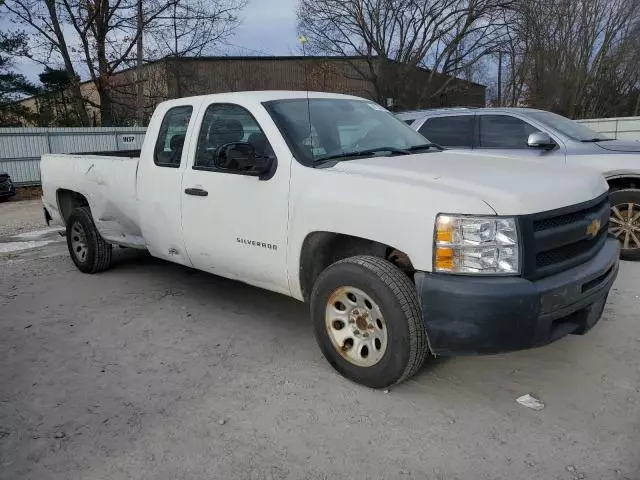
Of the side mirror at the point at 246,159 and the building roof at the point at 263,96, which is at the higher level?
the building roof at the point at 263,96

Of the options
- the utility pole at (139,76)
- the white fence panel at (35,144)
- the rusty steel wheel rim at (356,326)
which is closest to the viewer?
the rusty steel wheel rim at (356,326)

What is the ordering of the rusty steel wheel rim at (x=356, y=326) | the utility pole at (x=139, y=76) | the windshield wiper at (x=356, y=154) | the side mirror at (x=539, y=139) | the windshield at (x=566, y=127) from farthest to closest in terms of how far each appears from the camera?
the utility pole at (x=139, y=76), the windshield at (x=566, y=127), the side mirror at (x=539, y=139), the windshield wiper at (x=356, y=154), the rusty steel wheel rim at (x=356, y=326)

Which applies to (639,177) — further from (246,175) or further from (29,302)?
(29,302)

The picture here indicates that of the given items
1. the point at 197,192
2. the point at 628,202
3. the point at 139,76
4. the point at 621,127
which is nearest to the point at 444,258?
the point at 197,192

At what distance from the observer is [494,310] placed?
9.37 ft

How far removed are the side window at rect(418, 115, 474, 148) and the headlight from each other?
14.9 feet

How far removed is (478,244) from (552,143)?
4108 mm

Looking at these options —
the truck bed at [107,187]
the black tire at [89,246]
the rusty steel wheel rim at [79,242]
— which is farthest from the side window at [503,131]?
the rusty steel wheel rim at [79,242]

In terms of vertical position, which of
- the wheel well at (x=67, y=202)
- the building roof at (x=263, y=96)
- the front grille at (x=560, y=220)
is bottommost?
the wheel well at (x=67, y=202)

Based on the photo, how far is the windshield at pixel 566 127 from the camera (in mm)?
6762

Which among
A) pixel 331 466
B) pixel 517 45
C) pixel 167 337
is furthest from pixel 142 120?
pixel 331 466

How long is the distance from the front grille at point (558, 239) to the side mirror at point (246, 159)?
1.79 meters

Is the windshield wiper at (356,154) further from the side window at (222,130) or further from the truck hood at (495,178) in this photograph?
the side window at (222,130)

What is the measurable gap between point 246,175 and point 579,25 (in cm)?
2753
